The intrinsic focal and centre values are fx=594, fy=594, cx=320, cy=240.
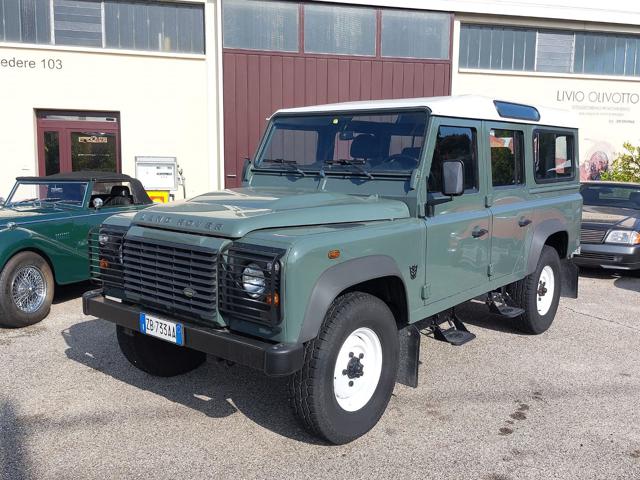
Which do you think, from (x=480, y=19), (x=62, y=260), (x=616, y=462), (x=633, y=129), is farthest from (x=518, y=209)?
(x=633, y=129)

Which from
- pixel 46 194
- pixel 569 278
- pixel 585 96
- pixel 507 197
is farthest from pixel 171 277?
pixel 585 96

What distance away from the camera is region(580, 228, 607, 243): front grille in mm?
8539

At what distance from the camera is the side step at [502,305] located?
5.33 meters

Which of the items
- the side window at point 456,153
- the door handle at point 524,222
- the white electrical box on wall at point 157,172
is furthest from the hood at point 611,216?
the white electrical box on wall at point 157,172

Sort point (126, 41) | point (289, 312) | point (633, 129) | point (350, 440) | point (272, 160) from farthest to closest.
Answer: point (633, 129)
point (126, 41)
point (272, 160)
point (350, 440)
point (289, 312)

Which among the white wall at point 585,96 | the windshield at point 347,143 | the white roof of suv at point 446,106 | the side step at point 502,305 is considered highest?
the white wall at point 585,96

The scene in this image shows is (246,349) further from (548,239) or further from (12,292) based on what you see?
(548,239)

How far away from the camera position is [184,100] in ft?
40.7

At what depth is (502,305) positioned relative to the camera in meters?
5.53

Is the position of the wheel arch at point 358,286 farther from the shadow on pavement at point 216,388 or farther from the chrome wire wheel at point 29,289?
the chrome wire wheel at point 29,289

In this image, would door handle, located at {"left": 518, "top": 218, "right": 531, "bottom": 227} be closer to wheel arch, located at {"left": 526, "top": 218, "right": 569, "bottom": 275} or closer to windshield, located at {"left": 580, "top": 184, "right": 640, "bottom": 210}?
wheel arch, located at {"left": 526, "top": 218, "right": 569, "bottom": 275}

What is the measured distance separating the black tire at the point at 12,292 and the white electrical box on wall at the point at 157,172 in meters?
5.90

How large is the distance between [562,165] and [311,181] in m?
2.98

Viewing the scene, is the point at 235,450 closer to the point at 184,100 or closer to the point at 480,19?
the point at 184,100
